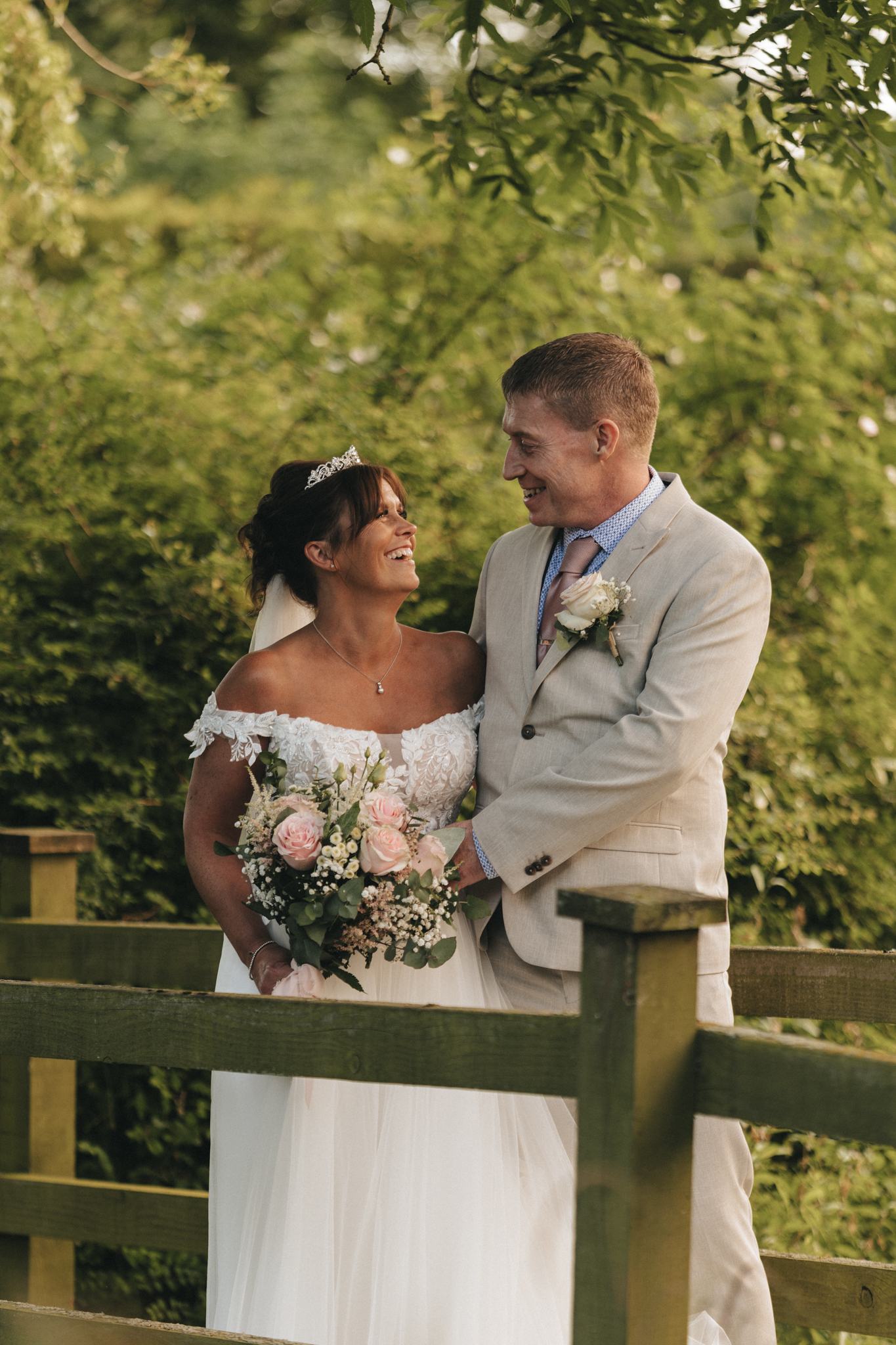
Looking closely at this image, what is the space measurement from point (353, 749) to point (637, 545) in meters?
0.82

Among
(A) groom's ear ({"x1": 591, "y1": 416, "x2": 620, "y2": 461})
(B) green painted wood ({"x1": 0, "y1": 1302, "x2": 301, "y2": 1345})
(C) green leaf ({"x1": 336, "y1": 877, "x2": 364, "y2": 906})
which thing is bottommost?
(B) green painted wood ({"x1": 0, "y1": 1302, "x2": 301, "y2": 1345})

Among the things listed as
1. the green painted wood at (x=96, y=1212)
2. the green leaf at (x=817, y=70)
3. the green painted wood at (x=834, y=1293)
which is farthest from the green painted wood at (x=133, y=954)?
the green leaf at (x=817, y=70)

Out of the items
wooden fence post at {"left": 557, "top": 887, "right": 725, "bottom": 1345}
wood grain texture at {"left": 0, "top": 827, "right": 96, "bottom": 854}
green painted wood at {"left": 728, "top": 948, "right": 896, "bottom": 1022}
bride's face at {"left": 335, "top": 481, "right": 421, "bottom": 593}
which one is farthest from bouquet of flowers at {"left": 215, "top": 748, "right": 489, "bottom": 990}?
wood grain texture at {"left": 0, "top": 827, "right": 96, "bottom": 854}

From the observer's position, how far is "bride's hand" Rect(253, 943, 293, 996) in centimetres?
291

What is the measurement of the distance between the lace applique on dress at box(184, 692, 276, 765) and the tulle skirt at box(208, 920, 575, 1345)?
568 millimetres

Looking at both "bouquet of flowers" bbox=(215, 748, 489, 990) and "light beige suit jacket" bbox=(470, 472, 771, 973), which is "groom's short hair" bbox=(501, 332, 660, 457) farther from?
"bouquet of flowers" bbox=(215, 748, 489, 990)

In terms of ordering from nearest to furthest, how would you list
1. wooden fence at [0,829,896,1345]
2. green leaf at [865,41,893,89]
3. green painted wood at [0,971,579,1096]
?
1. wooden fence at [0,829,896,1345]
2. green painted wood at [0,971,579,1096]
3. green leaf at [865,41,893,89]

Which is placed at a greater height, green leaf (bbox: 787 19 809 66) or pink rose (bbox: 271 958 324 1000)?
green leaf (bbox: 787 19 809 66)

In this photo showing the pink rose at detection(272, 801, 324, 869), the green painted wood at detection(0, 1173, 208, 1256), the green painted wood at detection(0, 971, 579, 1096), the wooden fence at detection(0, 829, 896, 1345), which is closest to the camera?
the wooden fence at detection(0, 829, 896, 1345)

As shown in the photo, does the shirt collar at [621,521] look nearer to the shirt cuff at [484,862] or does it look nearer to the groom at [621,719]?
the groom at [621,719]

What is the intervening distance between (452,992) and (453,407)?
3.32m

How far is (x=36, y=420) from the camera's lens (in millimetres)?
4957

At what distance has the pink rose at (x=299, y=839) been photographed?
8.53 ft

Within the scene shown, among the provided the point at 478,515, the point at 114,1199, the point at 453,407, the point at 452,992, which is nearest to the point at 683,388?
the point at 453,407
